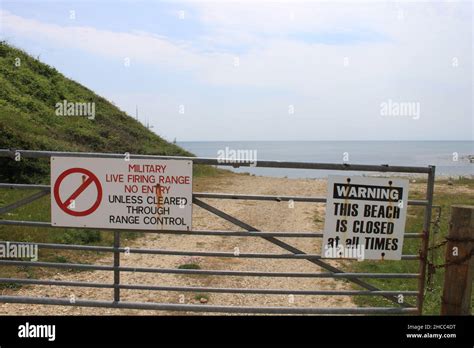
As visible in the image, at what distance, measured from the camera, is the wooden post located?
5.11 metres

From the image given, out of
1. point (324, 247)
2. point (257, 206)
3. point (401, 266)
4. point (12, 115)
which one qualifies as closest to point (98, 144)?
point (12, 115)

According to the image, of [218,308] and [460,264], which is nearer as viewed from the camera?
[460,264]

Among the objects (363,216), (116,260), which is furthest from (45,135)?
(363,216)

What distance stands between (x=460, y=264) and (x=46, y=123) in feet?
75.6

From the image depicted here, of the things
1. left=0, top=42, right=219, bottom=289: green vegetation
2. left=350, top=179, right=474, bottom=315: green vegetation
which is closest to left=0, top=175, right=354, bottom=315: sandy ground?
left=350, top=179, right=474, bottom=315: green vegetation

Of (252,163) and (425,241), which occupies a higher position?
(252,163)

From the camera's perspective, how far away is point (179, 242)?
12.0 m

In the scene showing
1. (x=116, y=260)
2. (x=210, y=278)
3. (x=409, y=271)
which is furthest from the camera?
(x=409, y=271)

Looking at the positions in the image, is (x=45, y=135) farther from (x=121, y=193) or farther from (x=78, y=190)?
(x=121, y=193)

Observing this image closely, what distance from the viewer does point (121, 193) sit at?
5.43 meters

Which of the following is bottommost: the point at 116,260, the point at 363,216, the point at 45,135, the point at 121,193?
the point at 116,260

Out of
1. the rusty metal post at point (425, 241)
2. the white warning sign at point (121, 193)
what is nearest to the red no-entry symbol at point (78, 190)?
the white warning sign at point (121, 193)

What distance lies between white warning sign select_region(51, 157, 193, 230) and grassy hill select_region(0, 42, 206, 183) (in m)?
10.5
